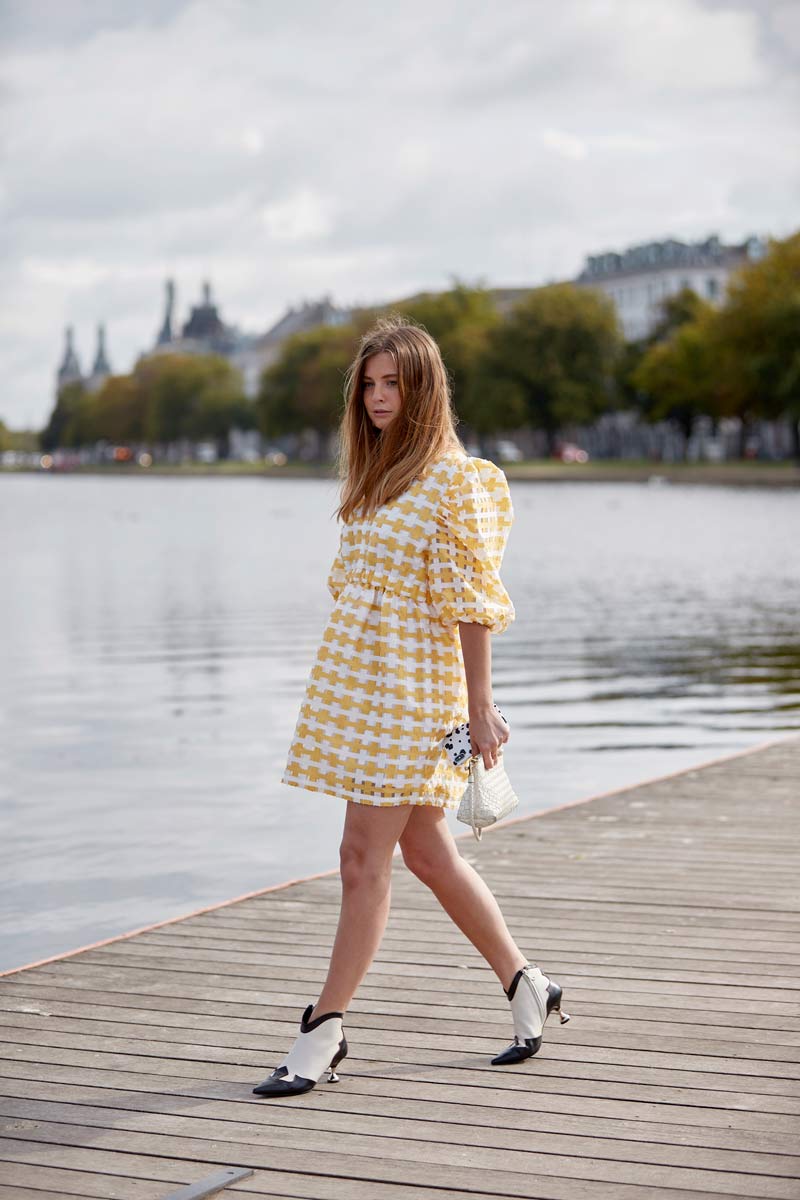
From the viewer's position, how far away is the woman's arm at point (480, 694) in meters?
4.47

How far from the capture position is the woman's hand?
4500 mm

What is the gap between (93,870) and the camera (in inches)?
371

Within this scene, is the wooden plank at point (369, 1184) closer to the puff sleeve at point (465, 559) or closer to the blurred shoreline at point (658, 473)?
the puff sleeve at point (465, 559)

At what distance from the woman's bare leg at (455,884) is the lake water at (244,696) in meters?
3.30

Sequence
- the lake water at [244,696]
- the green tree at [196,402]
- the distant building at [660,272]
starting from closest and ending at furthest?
1. the lake water at [244,696]
2. the distant building at [660,272]
3. the green tree at [196,402]

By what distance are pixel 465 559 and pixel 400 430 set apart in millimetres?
399

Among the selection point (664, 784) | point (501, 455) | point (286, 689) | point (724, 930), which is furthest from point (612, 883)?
point (501, 455)

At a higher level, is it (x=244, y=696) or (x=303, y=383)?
(x=303, y=383)

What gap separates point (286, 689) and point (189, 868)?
7.72 meters

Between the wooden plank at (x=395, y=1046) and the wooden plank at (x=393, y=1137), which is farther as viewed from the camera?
the wooden plank at (x=395, y=1046)

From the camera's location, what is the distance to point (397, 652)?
179 inches

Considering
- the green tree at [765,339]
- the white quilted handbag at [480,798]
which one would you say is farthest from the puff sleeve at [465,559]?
the green tree at [765,339]

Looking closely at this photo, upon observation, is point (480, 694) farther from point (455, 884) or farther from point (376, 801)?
point (455, 884)

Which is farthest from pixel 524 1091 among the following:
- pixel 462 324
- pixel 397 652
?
pixel 462 324
